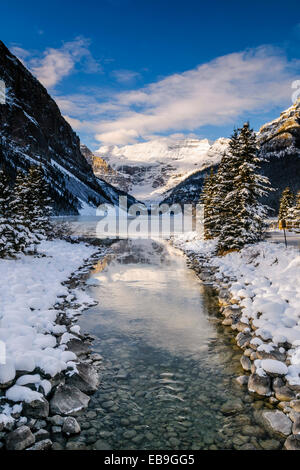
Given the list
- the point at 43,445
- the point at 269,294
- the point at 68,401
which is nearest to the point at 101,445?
the point at 43,445

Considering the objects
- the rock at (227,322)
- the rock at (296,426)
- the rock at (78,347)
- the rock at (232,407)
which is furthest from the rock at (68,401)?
the rock at (227,322)

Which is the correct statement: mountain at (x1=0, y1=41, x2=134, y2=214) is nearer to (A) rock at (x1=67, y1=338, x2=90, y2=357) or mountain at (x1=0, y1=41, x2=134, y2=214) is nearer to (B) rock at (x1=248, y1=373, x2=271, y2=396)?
(A) rock at (x1=67, y1=338, x2=90, y2=357)

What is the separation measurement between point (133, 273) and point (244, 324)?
10.3 meters

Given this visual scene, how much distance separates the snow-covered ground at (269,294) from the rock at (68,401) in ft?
12.8

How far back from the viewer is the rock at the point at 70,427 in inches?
204

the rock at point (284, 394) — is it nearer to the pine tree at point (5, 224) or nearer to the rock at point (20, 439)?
the rock at point (20, 439)

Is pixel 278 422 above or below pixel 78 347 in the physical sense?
below

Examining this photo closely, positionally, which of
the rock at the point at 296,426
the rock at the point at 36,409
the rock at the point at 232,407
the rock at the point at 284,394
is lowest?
the rock at the point at 232,407

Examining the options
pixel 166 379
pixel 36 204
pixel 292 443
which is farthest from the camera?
pixel 36 204

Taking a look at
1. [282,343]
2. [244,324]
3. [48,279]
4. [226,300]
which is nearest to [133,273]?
[48,279]

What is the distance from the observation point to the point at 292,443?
486 centimetres

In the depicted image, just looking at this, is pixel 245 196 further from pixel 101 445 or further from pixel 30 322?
pixel 101 445

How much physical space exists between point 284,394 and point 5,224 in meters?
15.7
